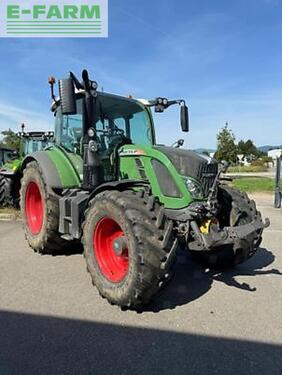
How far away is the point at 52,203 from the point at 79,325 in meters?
2.34

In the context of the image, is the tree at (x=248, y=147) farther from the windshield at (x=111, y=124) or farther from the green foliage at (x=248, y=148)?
the windshield at (x=111, y=124)

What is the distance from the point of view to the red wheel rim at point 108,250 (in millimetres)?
4191

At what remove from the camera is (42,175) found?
18.7 ft

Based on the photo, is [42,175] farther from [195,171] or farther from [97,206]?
[195,171]

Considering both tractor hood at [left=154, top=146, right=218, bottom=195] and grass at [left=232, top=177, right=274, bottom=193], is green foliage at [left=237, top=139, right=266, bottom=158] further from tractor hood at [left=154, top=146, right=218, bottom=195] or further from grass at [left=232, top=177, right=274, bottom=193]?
tractor hood at [left=154, top=146, right=218, bottom=195]

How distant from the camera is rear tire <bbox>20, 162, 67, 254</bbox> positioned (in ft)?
18.1

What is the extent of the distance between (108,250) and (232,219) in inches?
62.5

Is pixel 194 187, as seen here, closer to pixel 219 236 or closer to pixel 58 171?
pixel 219 236

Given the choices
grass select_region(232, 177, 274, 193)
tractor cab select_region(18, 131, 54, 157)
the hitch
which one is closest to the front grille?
the hitch

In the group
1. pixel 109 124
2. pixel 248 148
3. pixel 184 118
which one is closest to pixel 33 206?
pixel 109 124

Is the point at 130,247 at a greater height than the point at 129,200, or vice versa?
the point at 129,200

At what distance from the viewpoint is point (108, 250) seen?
4391 millimetres

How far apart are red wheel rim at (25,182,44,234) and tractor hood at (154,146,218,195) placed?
2867mm

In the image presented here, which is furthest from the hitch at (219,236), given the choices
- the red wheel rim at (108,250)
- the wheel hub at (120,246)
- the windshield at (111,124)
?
the windshield at (111,124)
